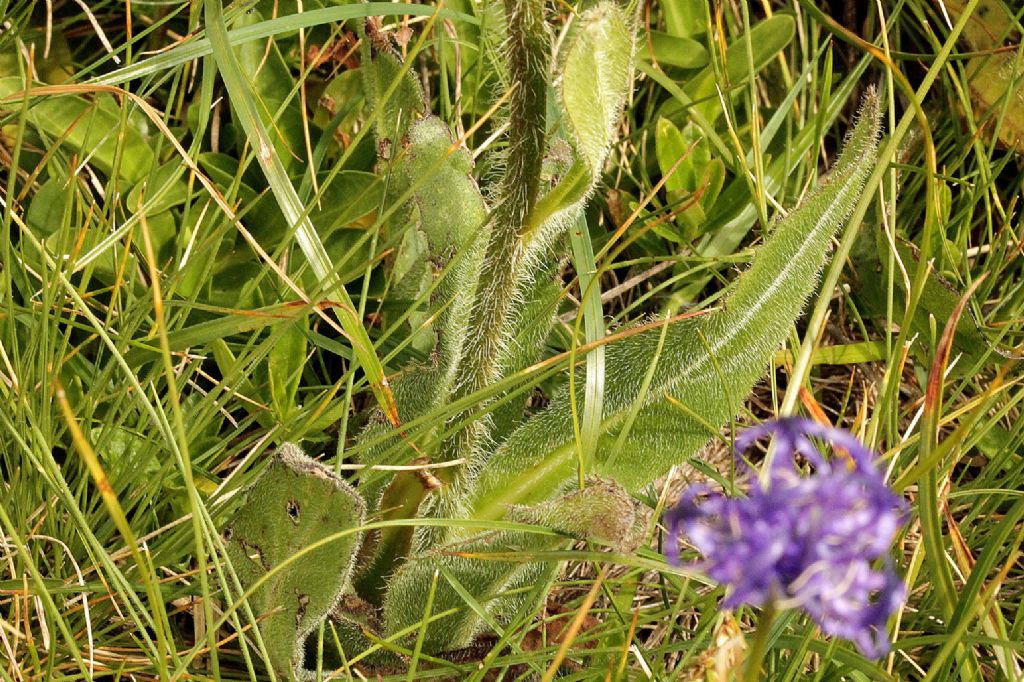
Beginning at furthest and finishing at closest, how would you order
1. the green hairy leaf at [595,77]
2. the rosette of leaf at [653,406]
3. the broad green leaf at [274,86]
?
the broad green leaf at [274,86] → the rosette of leaf at [653,406] → the green hairy leaf at [595,77]

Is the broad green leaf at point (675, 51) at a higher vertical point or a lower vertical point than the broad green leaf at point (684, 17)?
lower

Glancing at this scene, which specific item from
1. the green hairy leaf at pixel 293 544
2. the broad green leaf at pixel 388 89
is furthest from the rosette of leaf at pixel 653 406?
the broad green leaf at pixel 388 89

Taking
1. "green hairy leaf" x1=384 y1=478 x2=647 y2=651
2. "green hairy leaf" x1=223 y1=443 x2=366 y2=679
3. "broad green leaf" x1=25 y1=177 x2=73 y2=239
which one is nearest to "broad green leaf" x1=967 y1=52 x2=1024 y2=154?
"green hairy leaf" x1=384 y1=478 x2=647 y2=651

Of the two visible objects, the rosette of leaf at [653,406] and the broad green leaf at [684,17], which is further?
the broad green leaf at [684,17]

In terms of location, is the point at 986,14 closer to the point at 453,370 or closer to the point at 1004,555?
the point at 1004,555

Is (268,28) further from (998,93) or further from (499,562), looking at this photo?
(998,93)

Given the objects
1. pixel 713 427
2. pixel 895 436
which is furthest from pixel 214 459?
pixel 895 436

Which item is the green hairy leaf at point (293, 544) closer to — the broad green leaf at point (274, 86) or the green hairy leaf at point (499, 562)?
the green hairy leaf at point (499, 562)

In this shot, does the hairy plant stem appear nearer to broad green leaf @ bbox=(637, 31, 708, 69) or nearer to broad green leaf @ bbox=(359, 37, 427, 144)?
broad green leaf @ bbox=(359, 37, 427, 144)
